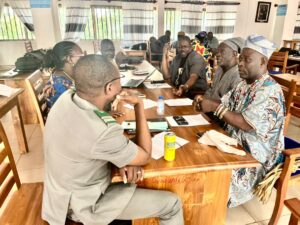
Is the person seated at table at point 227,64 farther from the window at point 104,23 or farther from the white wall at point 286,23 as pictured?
the white wall at point 286,23

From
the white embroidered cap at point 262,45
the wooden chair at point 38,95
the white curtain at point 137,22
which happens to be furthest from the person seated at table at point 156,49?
the white embroidered cap at point 262,45

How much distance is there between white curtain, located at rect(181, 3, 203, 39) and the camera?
689 centimetres

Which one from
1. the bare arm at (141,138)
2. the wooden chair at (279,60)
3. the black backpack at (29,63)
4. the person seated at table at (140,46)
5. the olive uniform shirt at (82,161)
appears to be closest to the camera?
the olive uniform shirt at (82,161)

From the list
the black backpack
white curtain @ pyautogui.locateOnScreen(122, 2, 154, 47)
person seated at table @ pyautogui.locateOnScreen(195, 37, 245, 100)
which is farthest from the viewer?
white curtain @ pyautogui.locateOnScreen(122, 2, 154, 47)

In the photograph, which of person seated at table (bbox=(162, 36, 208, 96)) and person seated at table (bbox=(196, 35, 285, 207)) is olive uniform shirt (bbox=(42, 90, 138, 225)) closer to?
person seated at table (bbox=(196, 35, 285, 207))

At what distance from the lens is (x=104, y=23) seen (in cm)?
653

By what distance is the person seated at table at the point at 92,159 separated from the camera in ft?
2.92

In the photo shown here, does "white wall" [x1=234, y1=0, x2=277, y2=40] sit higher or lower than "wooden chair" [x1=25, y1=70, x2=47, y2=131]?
higher

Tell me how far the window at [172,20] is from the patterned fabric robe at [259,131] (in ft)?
19.5

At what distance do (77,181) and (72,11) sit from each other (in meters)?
6.15

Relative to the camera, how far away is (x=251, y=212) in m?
1.79

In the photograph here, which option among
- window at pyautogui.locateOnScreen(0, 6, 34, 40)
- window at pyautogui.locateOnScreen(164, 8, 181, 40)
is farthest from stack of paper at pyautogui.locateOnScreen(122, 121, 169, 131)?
window at pyautogui.locateOnScreen(164, 8, 181, 40)

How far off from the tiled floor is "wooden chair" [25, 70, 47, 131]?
0.74m

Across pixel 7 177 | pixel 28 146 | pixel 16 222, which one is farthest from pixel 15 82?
pixel 16 222
